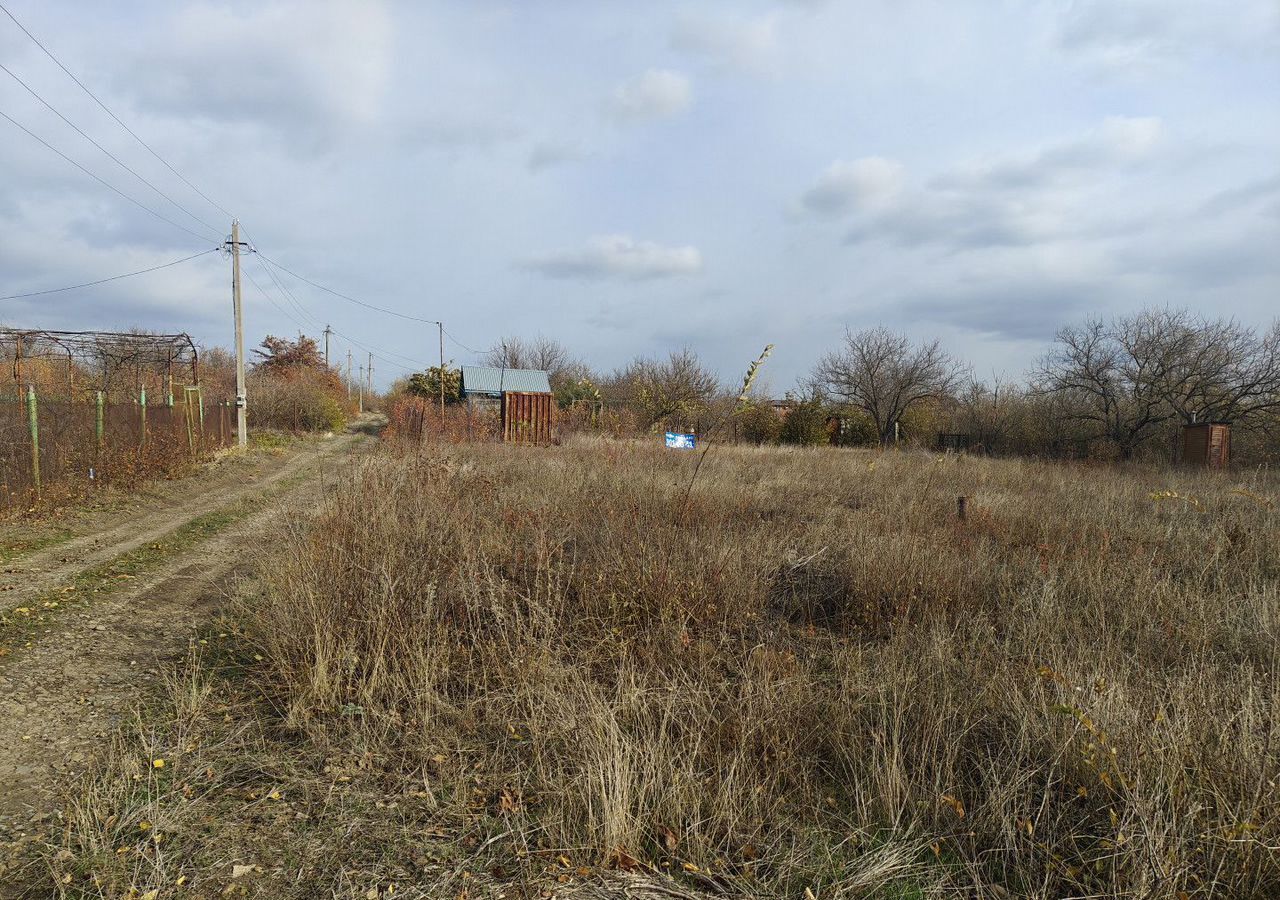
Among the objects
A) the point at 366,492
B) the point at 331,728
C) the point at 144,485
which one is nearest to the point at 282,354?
the point at 144,485

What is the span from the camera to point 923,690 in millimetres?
3506

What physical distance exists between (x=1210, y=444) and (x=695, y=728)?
69.3 ft

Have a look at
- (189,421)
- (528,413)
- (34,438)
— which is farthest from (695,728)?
(528,413)

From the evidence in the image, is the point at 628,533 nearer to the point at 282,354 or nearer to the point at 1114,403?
the point at 1114,403

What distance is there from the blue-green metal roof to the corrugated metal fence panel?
12974 mm

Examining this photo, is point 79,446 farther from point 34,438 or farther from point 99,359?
point 99,359

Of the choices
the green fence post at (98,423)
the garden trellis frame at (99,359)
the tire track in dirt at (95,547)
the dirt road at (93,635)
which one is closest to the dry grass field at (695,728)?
the dirt road at (93,635)

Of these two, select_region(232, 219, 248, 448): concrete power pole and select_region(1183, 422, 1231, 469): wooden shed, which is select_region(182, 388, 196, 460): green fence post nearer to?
select_region(232, 219, 248, 448): concrete power pole

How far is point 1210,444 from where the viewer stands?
18.2 metres

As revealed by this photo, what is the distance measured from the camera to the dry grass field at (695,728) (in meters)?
2.45

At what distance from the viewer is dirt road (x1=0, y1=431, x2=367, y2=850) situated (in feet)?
10.2

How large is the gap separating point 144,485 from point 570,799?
11.6 m

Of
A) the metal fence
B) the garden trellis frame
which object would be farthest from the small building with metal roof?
the metal fence

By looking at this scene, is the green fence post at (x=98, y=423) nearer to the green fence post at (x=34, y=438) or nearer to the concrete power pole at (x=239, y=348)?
the green fence post at (x=34, y=438)
